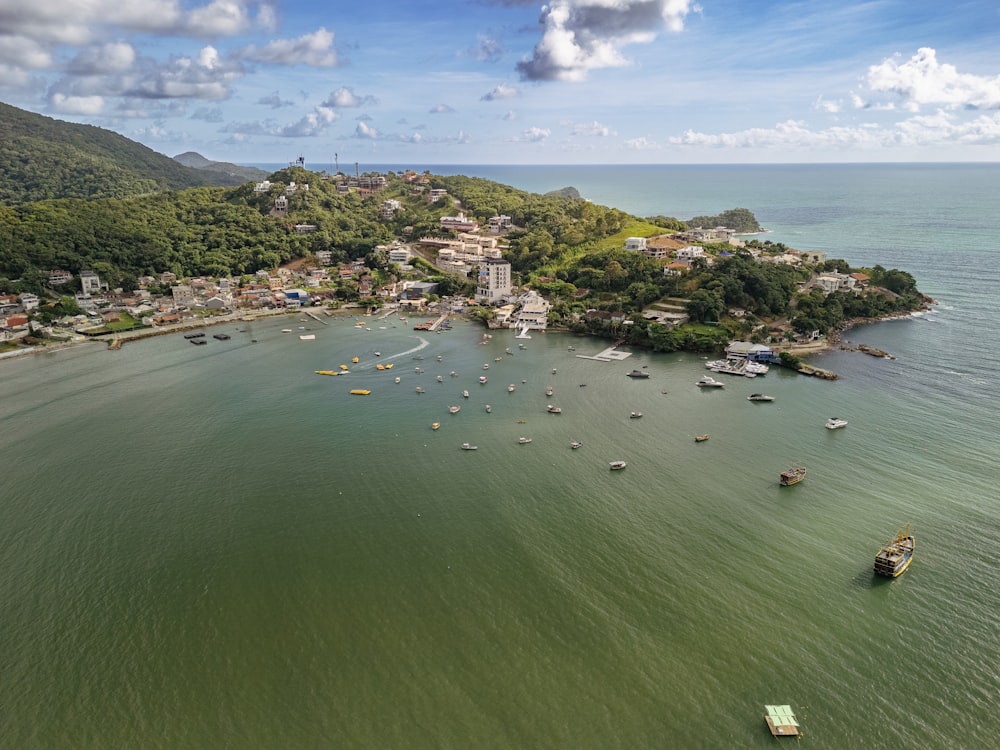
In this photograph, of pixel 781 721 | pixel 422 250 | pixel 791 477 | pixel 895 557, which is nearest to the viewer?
pixel 781 721

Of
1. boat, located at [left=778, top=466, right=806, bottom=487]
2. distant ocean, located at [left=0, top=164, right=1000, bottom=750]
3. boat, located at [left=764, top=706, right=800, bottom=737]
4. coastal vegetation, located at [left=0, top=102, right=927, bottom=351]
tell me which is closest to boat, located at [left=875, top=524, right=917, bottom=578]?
distant ocean, located at [left=0, top=164, right=1000, bottom=750]

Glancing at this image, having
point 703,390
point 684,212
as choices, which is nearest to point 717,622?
point 703,390

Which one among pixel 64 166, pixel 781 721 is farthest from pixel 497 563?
pixel 64 166

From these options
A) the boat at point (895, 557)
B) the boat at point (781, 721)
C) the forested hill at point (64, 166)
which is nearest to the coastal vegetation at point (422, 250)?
the forested hill at point (64, 166)

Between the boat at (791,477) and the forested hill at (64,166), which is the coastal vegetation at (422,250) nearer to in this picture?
the forested hill at (64,166)

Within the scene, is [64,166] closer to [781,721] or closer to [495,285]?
[495,285]

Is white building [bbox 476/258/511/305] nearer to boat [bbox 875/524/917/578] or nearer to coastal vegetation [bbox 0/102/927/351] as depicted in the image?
coastal vegetation [bbox 0/102/927/351]
